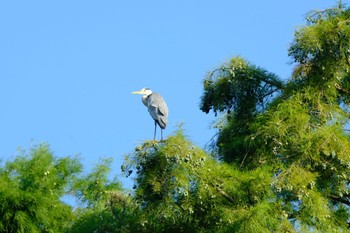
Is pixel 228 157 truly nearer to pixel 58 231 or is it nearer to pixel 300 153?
pixel 300 153

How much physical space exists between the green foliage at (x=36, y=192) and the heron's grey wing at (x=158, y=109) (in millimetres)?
2259

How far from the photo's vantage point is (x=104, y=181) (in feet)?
47.2

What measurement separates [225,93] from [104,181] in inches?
99.8

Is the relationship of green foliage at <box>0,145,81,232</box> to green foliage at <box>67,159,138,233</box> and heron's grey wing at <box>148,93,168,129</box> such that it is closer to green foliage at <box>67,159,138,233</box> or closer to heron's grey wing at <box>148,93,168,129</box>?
green foliage at <box>67,159,138,233</box>

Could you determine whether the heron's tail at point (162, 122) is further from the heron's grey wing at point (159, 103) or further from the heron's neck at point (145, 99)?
the heron's neck at point (145, 99)

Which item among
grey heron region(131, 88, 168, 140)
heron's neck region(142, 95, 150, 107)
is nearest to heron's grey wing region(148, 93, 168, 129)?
grey heron region(131, 88, 168, 140)

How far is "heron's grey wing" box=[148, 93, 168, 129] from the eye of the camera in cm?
1148

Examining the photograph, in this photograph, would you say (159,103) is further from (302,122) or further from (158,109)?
(302,122)

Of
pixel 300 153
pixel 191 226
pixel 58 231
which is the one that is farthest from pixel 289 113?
pixel 58 231

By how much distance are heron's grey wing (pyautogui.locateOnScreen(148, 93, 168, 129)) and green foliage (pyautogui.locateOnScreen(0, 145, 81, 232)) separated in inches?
88.9

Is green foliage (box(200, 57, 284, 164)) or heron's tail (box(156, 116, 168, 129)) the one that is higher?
green foliage (box(200, 57, 284, 164))

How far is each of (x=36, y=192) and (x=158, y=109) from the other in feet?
8.06

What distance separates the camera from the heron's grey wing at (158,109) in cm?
1148

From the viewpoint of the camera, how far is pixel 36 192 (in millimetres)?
13406
